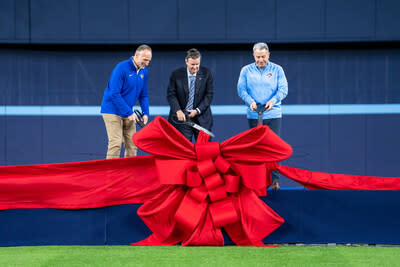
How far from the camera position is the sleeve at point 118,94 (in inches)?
153

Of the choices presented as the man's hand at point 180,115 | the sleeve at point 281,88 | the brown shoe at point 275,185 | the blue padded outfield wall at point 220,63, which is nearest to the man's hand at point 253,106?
the sleeve at point 281,88

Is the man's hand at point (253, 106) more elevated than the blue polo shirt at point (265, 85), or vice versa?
the blue polo shirt at point (265, 85)

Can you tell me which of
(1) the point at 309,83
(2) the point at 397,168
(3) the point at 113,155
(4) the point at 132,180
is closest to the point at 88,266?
(4) the point at 132,180

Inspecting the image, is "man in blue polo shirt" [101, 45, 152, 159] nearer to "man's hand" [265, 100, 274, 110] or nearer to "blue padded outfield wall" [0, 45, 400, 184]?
"man's hand" [265, 100, 274, 110]

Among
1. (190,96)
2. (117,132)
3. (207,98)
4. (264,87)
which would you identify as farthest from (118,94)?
(264,87)

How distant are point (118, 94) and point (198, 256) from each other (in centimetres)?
168

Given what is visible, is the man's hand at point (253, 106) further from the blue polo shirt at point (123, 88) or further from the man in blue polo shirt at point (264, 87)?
the blue polo shirt at point (123, 88)

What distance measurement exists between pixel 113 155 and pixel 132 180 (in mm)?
851

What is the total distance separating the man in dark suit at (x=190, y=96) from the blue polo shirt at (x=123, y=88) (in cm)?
28

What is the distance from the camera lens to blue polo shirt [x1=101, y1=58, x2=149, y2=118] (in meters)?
3.89

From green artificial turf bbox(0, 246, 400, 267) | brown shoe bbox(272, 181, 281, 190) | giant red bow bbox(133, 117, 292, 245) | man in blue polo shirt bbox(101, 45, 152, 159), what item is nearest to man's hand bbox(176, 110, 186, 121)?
man in blue polo shirt bbox(101, 45, 152, 159)

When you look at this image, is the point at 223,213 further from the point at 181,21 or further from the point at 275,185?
the point at 181,21

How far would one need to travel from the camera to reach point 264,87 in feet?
12.9

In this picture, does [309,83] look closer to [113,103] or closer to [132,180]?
[113,103]
